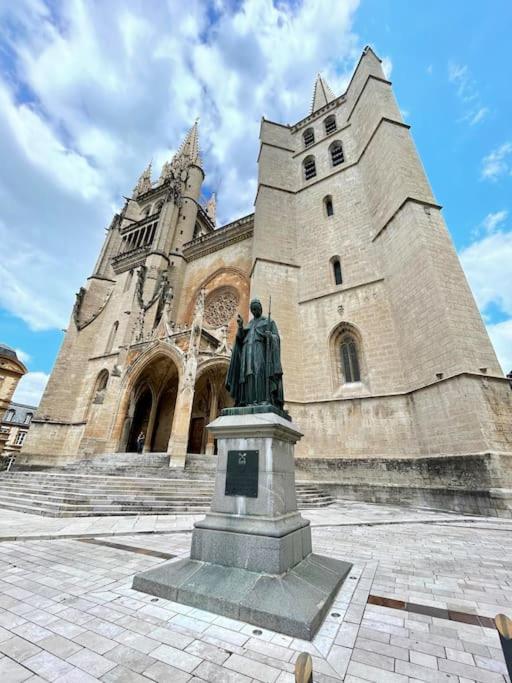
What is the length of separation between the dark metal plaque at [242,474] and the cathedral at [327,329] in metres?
7.51

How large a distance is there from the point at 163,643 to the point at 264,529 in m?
1.14

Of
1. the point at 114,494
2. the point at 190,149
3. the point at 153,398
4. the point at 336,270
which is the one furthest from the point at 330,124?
the point at 114,494

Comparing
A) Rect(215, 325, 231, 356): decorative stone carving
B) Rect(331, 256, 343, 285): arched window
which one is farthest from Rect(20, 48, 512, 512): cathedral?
Rect(331, 256, 343, 285): arched window

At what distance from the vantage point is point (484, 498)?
289 inches

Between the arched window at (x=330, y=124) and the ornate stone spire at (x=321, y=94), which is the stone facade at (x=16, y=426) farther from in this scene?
the ornate stone spire at (x=321, y=94)

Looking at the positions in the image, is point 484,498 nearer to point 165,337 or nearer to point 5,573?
point 5,573

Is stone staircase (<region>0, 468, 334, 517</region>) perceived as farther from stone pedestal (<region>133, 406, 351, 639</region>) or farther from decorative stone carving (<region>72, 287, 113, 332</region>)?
decorative stone carving (<region>72, 287, 113, 332</region>)

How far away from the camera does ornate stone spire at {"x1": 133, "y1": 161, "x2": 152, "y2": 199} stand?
33.1 meters

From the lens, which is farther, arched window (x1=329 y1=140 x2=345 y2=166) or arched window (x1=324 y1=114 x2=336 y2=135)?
arched window (x1=324 y1=114 x2=336 y2=135)

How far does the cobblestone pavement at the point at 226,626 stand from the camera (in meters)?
1.70

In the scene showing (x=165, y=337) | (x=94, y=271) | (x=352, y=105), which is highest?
(x=352, y=105)

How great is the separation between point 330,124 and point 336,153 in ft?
10.1

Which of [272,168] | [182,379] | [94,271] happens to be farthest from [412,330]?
[94,271]

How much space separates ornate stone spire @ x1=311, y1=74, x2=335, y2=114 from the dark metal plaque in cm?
3016
